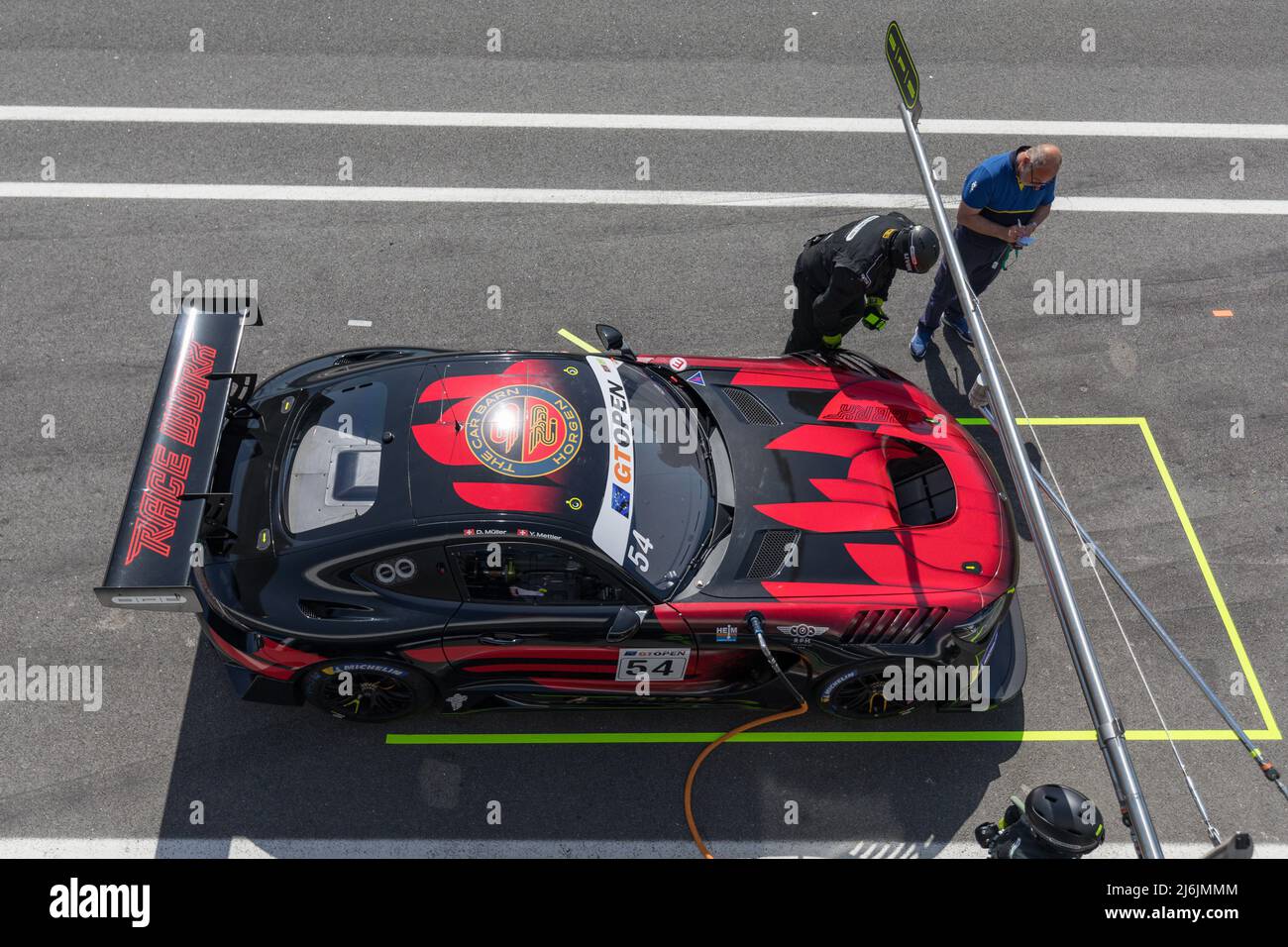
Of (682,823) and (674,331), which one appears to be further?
(674,331)

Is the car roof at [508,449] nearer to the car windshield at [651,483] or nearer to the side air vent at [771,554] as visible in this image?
the car windshield at [651,483]

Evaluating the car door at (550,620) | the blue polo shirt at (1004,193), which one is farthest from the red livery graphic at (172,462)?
the blue polo shirt at (1004,193)

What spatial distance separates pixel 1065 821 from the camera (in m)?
4.51

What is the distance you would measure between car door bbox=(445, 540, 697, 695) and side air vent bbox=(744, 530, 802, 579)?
1.71 ft

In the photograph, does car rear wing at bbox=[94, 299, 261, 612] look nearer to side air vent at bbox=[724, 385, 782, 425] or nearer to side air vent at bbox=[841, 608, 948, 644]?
side air vent at bbox=[724, 385, 782, 425]

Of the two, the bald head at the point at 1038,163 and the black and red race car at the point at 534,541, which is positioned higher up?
the bald head at the point at 1038,163

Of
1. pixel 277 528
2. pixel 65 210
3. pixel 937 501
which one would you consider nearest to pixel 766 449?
pixel 937 501

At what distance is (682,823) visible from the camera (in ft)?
17.9

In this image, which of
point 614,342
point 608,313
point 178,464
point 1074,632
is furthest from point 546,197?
point 1074,632

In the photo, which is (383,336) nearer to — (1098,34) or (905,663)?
(905,663)

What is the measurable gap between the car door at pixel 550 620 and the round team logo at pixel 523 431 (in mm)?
446

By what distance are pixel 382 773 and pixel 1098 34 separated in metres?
9.64

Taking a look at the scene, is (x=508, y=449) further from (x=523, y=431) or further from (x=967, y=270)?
(x=967, y=270)

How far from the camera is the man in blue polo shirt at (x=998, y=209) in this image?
624 cm
